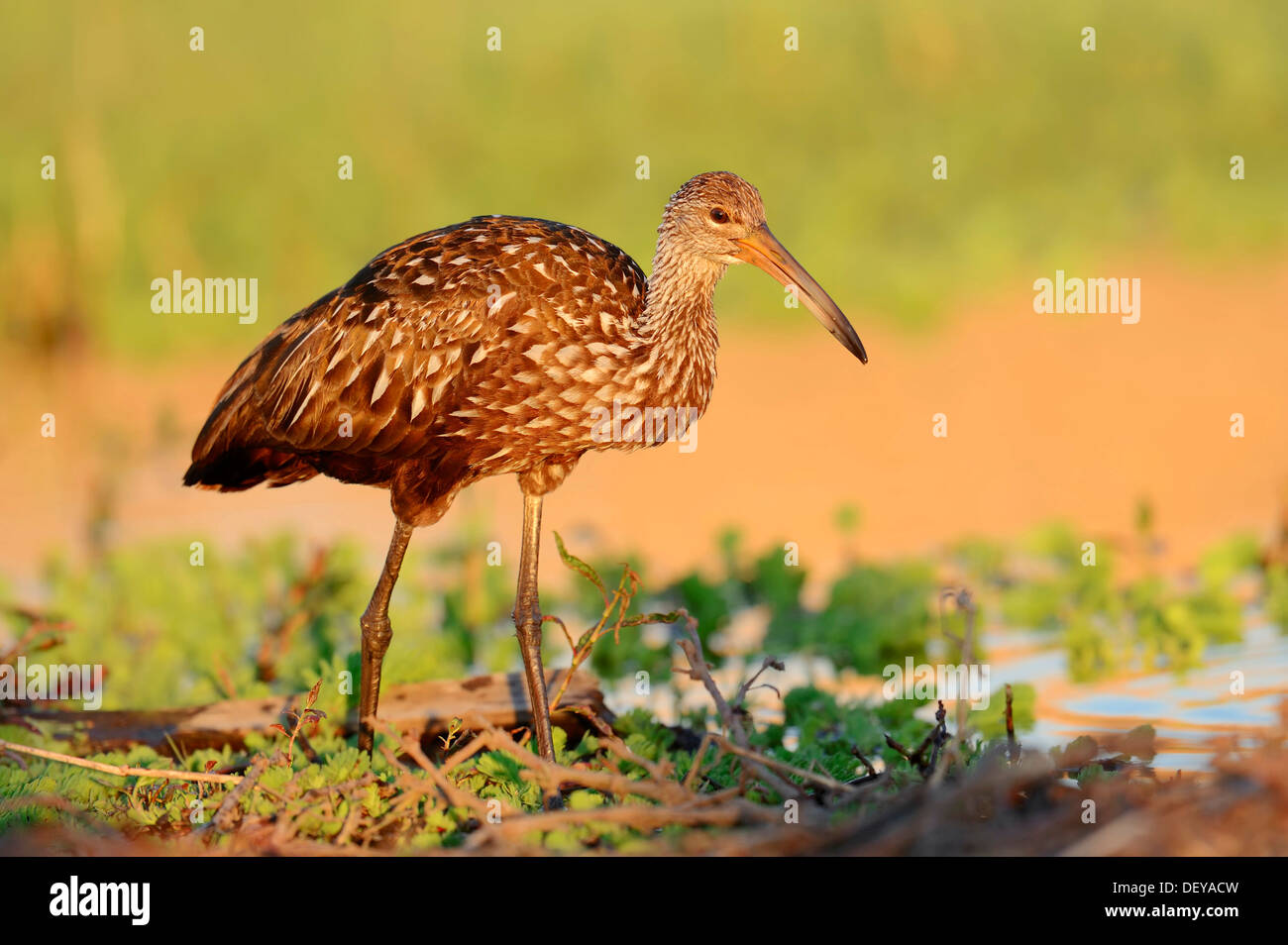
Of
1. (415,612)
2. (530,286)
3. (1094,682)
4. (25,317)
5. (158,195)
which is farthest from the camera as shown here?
(158,195)

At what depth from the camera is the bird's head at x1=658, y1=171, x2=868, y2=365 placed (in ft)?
19.9

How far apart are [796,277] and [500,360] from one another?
112cm

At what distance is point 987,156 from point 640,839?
11.5 m

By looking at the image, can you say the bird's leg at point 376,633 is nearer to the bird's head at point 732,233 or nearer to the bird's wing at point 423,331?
the bird's wing at point 423,331

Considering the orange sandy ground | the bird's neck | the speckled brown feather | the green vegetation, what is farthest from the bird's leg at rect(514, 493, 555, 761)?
the orange sandy ground

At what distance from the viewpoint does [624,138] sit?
50.3 feet

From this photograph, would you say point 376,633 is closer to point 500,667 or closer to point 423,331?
point 423,331

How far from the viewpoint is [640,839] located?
461cm

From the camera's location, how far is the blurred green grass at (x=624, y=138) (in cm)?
1311

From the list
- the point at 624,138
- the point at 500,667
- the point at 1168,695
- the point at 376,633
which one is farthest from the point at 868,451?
the point at 624,138
